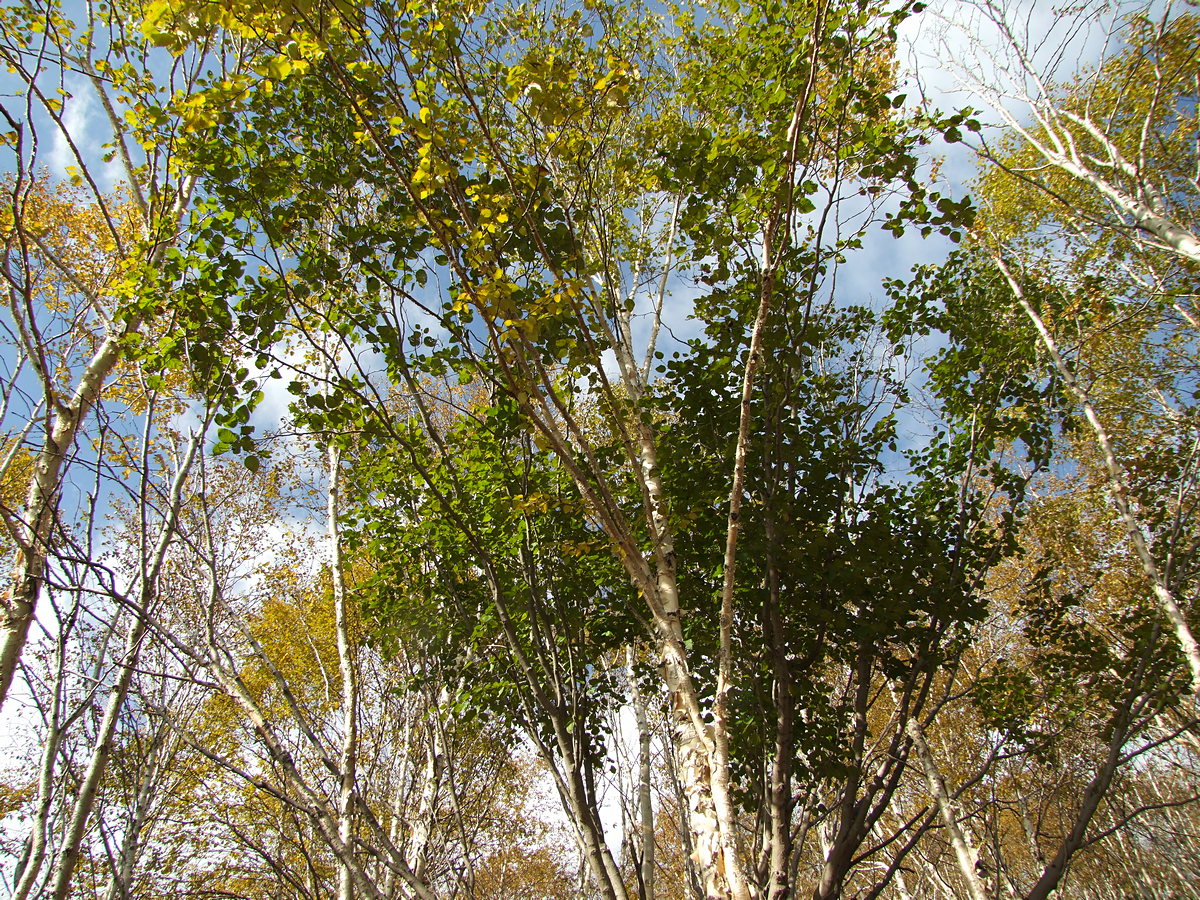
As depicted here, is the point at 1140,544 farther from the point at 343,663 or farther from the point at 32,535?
the point at 32,535

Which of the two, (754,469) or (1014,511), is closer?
(754,469)

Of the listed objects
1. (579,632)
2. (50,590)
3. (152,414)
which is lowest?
(50,590)

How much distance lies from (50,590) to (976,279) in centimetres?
624

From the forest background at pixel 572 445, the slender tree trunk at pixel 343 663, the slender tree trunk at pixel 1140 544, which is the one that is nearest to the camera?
the forest background at pixel 572 445

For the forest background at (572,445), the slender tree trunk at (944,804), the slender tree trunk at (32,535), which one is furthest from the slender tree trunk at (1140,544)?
the slender tree trunk at (32,535)

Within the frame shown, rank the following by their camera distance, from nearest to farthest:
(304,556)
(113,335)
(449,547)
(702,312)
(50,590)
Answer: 1. (50,590)
2. (113,335)
3. (702,312)
4. (449,547)
5. (304,556)

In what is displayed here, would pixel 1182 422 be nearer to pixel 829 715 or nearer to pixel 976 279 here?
pixel 976 279

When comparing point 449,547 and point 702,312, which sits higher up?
point 702,312

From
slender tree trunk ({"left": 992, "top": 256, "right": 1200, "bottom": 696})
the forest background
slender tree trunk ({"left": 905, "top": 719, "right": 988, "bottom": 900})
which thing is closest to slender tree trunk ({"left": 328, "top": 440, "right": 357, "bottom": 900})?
the forest background

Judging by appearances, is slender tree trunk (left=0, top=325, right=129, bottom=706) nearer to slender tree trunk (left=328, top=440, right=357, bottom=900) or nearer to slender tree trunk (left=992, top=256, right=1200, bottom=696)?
slender tree trunk (left=328, top=440, right=357, bottom=900)

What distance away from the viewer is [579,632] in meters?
3.98

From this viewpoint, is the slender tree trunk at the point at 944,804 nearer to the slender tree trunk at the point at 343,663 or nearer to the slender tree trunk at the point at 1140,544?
the slender tree trunk at the point at 1140,544

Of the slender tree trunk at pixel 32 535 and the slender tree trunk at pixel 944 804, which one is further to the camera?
the slender tree trunk at pixel 944 804

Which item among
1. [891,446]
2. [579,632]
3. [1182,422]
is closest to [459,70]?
[579,632]
